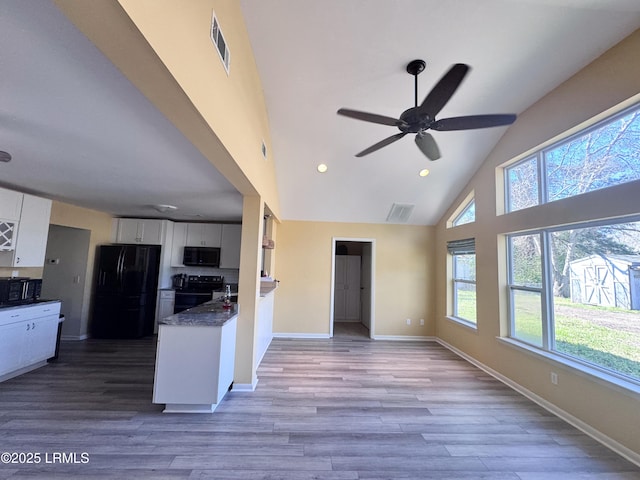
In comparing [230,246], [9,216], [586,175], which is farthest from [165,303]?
[586,175]

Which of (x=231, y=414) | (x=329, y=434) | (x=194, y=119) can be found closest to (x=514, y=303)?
(x=329, y=434)

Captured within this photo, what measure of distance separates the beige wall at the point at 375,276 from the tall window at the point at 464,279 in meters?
0.55

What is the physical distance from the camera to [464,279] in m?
4.98

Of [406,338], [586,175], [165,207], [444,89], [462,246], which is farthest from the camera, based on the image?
[406,338]

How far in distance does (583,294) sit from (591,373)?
2.47 feet

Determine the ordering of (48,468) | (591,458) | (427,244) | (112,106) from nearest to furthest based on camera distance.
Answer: (112,106) < (48,468) < (591,458) < (427,244)

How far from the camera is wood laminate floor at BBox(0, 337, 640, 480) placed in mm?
2014

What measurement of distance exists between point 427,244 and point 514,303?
88.6 inches

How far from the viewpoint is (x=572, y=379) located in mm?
2748

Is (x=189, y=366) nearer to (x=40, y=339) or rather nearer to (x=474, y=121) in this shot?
(x=40, y=339)

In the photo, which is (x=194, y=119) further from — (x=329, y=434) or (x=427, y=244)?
(x=427, y=244)

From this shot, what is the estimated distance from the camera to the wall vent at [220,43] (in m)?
1.71

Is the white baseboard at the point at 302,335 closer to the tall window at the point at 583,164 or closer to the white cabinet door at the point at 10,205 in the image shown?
the tall window at the point at 583,164

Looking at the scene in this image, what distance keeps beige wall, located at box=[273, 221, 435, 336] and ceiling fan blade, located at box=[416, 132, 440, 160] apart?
311 centimetres
